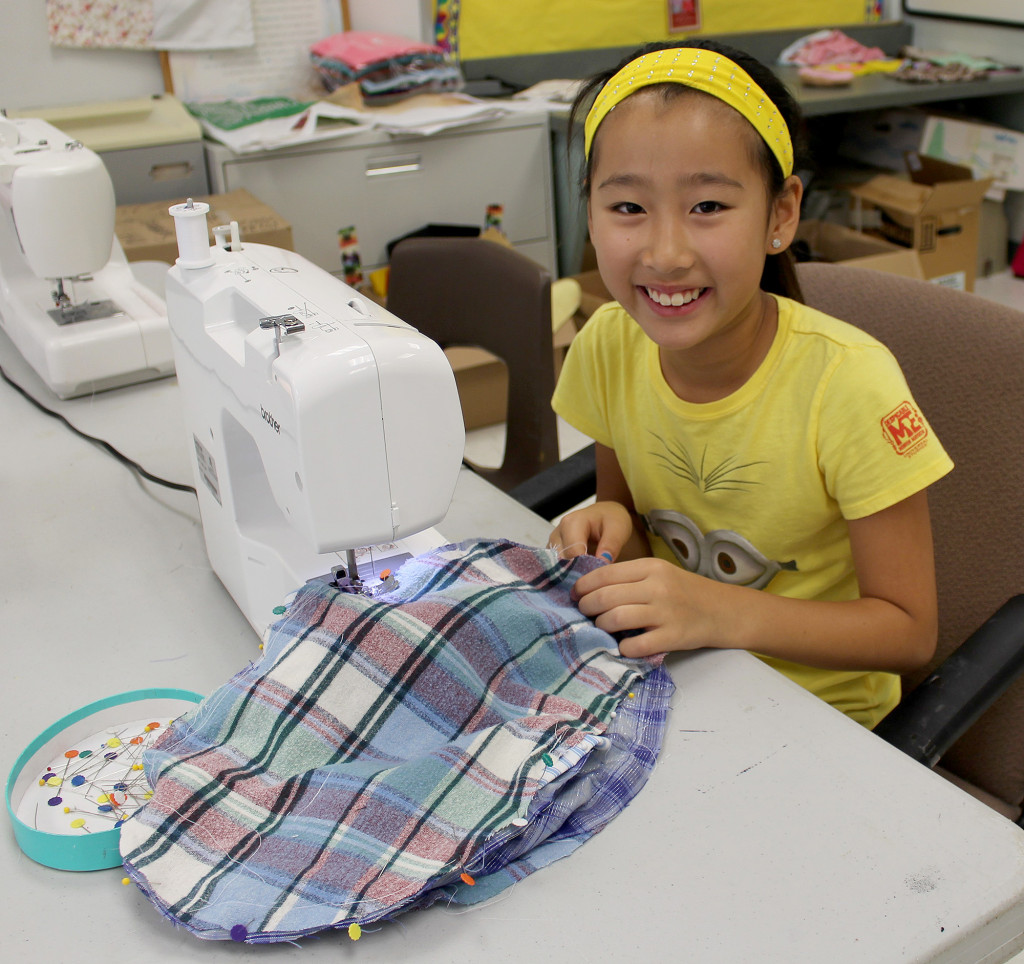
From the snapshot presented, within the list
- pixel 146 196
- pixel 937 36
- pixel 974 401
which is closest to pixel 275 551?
pixel 974 401

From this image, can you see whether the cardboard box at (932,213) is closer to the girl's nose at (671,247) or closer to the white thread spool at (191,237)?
the girl's nose at (671,247)

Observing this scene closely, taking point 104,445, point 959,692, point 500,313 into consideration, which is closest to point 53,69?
point 500,313

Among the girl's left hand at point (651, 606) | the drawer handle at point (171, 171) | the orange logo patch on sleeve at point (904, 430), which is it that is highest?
the drawer handle at point (171, 171)

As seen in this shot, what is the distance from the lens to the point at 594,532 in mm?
986

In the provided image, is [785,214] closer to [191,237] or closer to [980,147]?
[191,237]

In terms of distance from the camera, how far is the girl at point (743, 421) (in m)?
0.84

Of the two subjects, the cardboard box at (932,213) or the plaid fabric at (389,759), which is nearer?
the plaid fabric at (389,759)

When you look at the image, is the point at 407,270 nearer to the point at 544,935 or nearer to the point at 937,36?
the point at 544,935

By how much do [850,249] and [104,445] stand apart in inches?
99.6

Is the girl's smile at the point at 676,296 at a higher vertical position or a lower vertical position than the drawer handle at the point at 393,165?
higher

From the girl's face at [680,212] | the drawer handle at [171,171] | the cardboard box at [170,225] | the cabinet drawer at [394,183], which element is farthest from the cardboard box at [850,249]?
the girl's face at [680,212]

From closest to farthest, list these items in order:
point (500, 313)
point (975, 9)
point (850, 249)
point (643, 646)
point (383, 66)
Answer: point (643, 646)
point (500, 313)
point (383, 66)
point (850, 249)
point (975, 9)

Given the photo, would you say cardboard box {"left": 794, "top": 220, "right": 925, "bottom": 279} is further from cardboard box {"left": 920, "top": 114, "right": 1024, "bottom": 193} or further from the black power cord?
the black power cord

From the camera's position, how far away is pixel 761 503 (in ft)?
3.24
